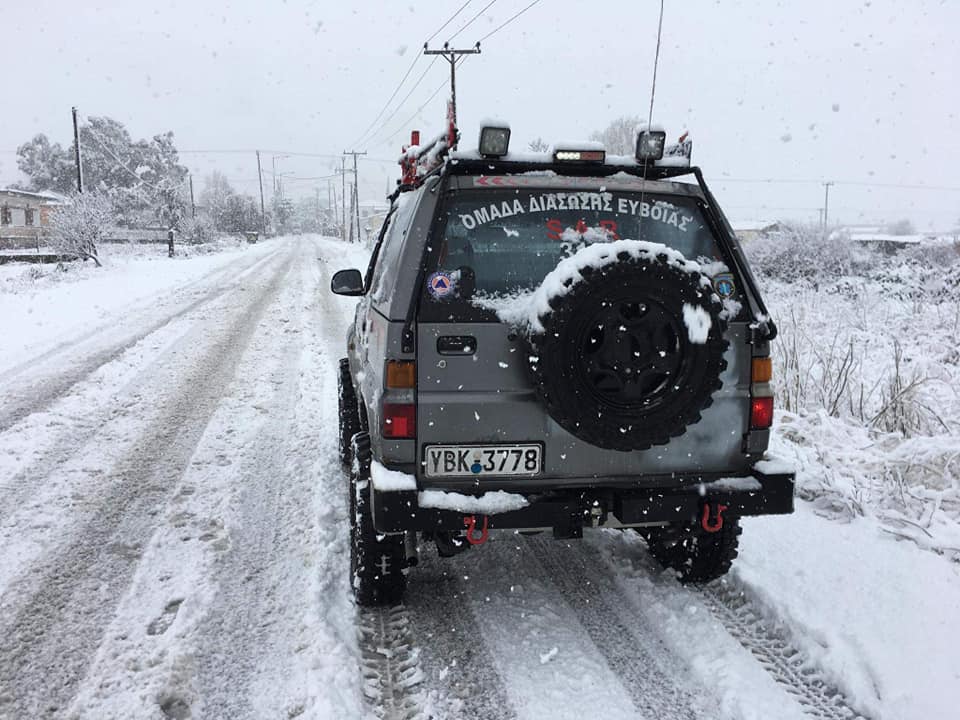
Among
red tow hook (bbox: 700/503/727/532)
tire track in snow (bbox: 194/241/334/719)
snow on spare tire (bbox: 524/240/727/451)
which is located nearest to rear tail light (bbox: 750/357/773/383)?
snow on spare tire (bbox: 524/240/727/451)

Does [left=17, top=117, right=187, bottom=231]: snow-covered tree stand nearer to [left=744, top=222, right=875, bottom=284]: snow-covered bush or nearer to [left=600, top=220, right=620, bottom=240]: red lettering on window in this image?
[left=744, top=222, right=875, bottom=284]: snow-covered bush

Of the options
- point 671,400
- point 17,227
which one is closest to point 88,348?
point 671,400

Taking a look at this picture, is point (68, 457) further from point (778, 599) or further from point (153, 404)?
point (778, 599)

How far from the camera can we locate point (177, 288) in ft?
62.5

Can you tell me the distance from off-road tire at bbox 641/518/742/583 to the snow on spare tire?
71 cm

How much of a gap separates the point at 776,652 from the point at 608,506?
37.2 inches

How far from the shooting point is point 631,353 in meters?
2.69

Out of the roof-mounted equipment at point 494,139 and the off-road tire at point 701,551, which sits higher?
the roof-mounted equipment at point 494,139

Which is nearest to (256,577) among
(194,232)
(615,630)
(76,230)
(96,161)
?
(615,630)

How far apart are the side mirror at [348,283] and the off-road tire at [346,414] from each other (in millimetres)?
703

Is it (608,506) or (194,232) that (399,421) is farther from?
(194,232)

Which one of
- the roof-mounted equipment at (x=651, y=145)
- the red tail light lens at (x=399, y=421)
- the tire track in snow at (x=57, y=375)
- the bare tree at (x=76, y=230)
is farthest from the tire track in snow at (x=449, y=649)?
the bare tree at (x=76, y=230)

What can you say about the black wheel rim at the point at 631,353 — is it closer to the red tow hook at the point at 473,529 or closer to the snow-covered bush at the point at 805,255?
the red tow hook at the point at 473,529

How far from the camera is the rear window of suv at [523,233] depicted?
2.82 m
